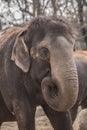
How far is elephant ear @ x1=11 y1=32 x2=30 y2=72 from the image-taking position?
473cm

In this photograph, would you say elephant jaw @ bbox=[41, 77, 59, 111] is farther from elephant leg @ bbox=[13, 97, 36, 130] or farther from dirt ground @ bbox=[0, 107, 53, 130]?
dirt ground @ bbox=[0, 107, 53, 130]

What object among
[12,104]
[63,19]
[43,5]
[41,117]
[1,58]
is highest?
[63,19]

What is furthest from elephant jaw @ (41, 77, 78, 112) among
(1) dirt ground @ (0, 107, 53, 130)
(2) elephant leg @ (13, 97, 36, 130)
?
(1) dirt ground @ (0, 107, 53, 130)

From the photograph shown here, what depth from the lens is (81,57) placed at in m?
8.66

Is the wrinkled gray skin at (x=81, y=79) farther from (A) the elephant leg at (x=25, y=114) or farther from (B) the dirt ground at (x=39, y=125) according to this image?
(A) the elephant leg at (x=25, y=114)

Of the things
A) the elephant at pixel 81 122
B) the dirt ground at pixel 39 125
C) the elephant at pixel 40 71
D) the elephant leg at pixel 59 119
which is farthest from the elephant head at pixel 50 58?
the dirt ground at pixel 39 125

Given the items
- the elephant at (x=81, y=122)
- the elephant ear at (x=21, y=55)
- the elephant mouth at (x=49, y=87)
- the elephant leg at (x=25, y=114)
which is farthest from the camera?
the elephant at (x=81, y=122)

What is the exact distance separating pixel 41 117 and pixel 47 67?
21.2 feet

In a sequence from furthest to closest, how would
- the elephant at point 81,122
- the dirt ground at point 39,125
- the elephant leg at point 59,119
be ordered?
the dirt ground at point 39,125, the elephant at point 81,122, the elephant leg at point 59,119

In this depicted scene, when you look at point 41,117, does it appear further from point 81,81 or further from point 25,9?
point 25,9

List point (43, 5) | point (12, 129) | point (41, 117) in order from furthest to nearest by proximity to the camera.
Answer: point (43, 5)
point (41, 117)
point (12, 129)

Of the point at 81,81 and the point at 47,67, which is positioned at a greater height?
the point at 47,67

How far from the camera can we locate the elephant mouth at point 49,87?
4.45 metres

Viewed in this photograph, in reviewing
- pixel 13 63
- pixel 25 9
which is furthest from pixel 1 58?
pixel 25 9
